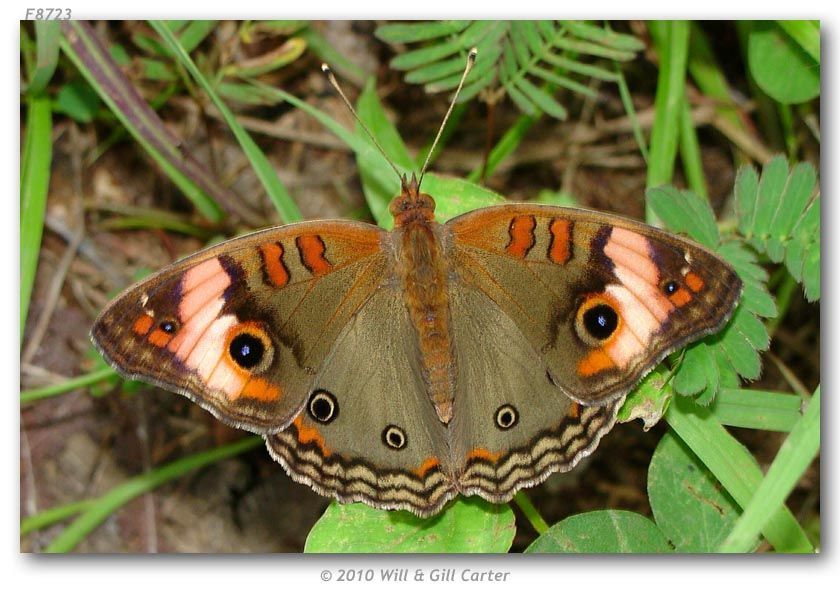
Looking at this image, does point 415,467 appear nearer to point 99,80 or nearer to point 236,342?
point 236,342

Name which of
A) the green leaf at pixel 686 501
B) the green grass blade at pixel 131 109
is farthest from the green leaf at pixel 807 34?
the green grass blade at pixel 131 109

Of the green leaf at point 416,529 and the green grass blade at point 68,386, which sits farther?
the green grass blade at point 68,386

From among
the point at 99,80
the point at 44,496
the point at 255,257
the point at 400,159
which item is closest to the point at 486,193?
the point at 400,159

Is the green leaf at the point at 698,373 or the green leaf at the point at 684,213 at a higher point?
the green leaf at the point at 684,213

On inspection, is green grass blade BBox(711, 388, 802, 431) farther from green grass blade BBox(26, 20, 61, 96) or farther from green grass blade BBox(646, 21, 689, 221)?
green grass blade BBox(26, 20, 61, 96)

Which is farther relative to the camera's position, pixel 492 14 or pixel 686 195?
pixel 492 14

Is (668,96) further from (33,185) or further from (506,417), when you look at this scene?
(33,185)

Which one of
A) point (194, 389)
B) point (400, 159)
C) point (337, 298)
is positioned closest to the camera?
point (194, 389)

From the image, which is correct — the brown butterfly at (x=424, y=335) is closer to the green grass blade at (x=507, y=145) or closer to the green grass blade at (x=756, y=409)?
the green grass blade at (x=756, y=409)
